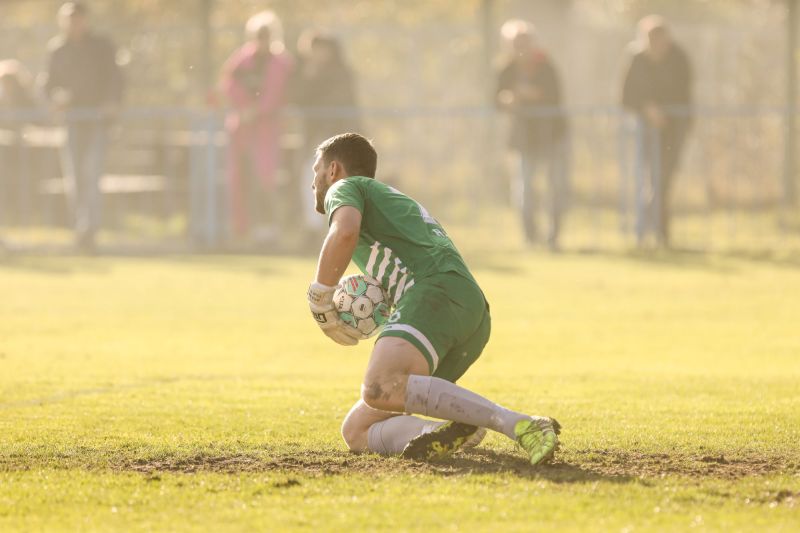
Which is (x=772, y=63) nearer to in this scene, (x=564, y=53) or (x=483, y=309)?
(x=564, y=53)

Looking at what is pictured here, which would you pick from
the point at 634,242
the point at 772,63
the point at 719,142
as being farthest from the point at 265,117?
the point at 772,63

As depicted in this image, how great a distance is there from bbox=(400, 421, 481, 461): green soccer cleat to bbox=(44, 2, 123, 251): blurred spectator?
12288mm

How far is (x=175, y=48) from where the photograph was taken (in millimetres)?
30094

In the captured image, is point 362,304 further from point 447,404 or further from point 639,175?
point 639,175

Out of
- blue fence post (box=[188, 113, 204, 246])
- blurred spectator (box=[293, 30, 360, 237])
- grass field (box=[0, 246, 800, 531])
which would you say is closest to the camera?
grass field (box=[0, 246, 800, 531])

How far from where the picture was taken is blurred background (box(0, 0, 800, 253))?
1789 cm

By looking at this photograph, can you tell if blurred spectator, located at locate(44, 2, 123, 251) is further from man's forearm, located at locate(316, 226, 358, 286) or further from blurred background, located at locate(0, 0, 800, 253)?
man's forearm, located at locate(316, 226, 358, 286)

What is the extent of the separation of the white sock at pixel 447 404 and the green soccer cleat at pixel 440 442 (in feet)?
0.30

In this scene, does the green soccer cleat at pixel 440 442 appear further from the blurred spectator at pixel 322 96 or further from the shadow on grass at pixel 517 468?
the blurred spectator at pixel 322 96

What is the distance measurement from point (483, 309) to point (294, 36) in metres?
23.0

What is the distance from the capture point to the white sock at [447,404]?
20.2 ft

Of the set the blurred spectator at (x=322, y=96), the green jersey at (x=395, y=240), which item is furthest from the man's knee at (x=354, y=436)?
the blurred spectator at (x=322, y=96)

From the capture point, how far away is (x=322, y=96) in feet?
60.4

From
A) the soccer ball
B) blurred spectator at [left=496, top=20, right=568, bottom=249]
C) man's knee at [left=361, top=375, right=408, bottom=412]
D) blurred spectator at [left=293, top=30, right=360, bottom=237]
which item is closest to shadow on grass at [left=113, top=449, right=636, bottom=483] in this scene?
man's knee at [left=361, top=375, right=408, bottom=412]
